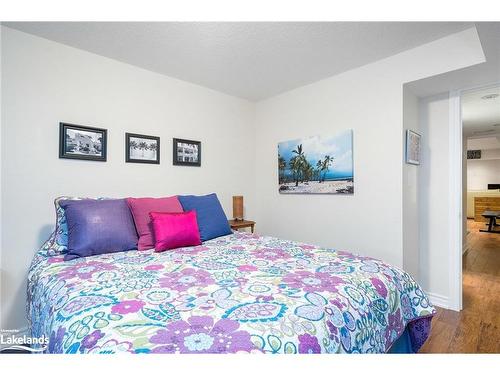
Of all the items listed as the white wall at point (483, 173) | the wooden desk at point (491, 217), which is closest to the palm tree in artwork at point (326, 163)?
the wooden desk at point (491, 217)

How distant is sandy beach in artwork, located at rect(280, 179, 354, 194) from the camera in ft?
9.15

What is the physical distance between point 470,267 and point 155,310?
14.7 ft

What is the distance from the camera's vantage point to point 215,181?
3.33 metres

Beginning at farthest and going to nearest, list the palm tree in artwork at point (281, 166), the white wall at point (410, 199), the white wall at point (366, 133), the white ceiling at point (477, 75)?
the palm tree in artwork at point (281, 166), the white wall at point (410, 199), the white wall at point (366, 133), the white ceiling at point (477, 75)

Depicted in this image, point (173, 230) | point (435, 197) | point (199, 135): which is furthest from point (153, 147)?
point (435, 197)

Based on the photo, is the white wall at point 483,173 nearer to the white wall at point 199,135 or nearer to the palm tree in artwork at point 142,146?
A: the white wall at point 199,135

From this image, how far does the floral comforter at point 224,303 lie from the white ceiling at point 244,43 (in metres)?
1.71

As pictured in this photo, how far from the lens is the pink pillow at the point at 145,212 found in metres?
2.04

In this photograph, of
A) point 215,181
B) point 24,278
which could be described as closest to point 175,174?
point 215,181

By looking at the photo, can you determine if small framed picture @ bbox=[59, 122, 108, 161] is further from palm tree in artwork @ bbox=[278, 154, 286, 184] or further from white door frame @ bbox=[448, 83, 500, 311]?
white door frame @ bbox=[448, 83, 500, 311]

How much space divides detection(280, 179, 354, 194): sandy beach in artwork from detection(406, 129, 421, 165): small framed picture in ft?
1.87

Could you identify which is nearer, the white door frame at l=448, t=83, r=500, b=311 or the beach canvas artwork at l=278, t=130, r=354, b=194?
the white door frame at l=448, t=83, r=500, b=311

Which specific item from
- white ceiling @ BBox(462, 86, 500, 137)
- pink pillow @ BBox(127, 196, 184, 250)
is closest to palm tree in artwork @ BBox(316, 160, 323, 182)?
white ceiling @ BBox(462, 86, 500, 137)
